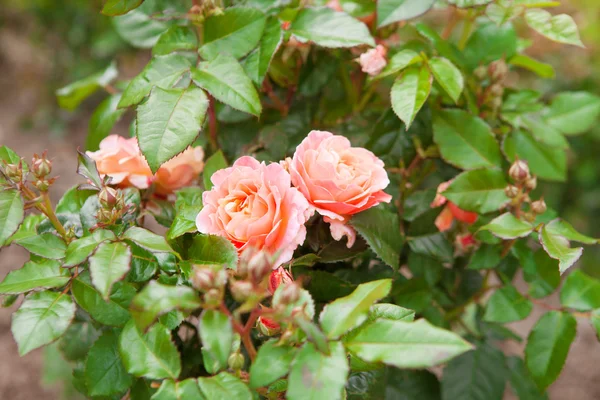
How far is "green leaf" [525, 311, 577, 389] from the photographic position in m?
0.67

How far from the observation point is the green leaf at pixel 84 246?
500 mm

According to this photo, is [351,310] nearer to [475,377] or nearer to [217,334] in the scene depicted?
[217,334]

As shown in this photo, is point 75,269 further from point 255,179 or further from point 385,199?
point 385,199

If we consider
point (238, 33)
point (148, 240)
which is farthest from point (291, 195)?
point (238, 33)

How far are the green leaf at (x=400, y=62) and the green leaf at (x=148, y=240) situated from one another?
324 mm

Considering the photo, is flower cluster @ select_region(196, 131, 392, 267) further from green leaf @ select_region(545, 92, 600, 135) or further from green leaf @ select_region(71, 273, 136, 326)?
green leaf @ select_region(545, 92, 600, 135)

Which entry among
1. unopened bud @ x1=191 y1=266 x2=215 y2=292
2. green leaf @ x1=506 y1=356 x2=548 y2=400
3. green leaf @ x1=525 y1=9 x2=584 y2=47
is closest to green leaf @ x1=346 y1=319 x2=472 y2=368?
unopened bud @ x1=191 y1=266 x2=215 y2=292

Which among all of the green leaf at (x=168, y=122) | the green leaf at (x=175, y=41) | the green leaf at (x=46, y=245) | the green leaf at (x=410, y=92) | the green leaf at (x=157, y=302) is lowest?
the green leaf at (x=46, y=245)

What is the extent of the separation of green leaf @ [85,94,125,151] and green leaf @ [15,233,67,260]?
28 centimetres

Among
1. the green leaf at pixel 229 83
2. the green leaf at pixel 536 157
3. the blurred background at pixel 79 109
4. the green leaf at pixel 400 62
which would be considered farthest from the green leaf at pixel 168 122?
the blurred background at pixel 79 109

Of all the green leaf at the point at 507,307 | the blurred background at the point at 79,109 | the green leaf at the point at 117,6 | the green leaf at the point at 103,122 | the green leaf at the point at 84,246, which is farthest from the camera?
the blurred background at the point at 79,109

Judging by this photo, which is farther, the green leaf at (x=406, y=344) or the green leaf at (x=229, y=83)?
the green leaf at (x=229, y=83)

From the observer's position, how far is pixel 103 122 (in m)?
0.83

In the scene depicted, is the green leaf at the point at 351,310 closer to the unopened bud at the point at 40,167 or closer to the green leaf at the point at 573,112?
the unopened bud at the point at 40,167
